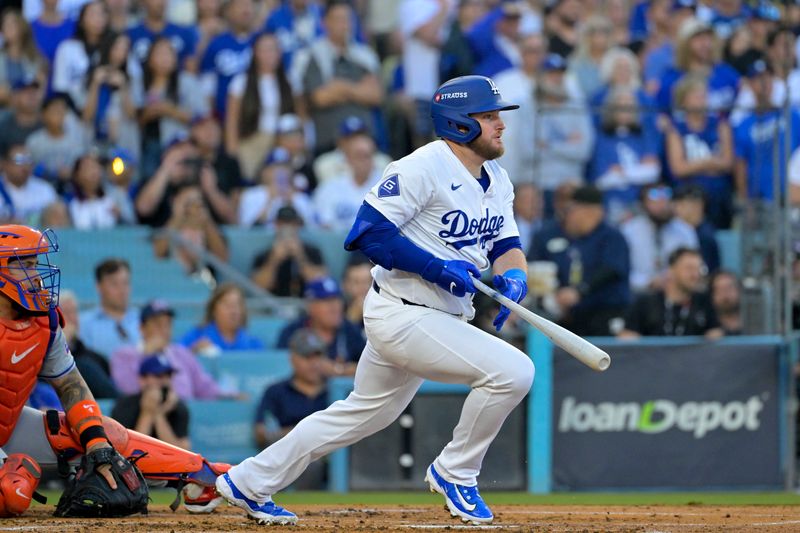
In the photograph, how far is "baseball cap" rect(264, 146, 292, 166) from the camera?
1250 cm

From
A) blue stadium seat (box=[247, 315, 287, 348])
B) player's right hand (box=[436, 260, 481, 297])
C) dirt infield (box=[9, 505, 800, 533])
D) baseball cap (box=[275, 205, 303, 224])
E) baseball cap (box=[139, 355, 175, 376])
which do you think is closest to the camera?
player's right hand (box=[436, 260, 481, 297])

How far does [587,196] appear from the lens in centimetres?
1152

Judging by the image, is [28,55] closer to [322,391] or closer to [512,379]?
[322,391]

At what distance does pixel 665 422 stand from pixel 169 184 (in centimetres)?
484

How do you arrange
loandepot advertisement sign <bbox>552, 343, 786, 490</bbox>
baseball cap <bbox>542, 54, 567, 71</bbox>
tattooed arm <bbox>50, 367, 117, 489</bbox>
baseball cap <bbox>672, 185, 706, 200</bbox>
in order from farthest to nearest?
1. baseball cap <bbox>542, 54, 567, 71</bbox>
2. baseball cap <bbox>672, 185, 706, 200</bbox>
3. loandepot advertisement sign <bbox>552, 343, 786, 490</bbox>
4. tattooed arm <bbox>50, 367, 117, 489</bbox>

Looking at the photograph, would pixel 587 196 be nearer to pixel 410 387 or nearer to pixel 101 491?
pixel 410 387

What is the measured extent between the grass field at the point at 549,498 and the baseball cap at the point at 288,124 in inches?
163

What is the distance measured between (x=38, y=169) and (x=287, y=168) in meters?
2.21

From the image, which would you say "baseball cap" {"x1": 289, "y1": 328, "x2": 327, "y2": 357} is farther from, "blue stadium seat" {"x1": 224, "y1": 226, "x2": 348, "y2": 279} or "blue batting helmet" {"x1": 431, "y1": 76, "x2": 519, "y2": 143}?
"blue batting helmet" {"x1": 431, "y1": 76, "x2": 519, "y2": 143}

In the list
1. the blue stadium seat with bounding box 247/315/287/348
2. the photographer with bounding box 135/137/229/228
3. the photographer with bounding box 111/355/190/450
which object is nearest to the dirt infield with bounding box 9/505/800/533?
the photographer with bounding box 111/355/190/450

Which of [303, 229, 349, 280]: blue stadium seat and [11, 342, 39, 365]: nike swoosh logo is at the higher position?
[303, 229, 349, 280]: blue stadium seat

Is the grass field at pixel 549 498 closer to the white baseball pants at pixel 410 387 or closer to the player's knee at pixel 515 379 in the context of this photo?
the white baseball pants at pixel 410 387

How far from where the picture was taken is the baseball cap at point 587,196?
37.8ft

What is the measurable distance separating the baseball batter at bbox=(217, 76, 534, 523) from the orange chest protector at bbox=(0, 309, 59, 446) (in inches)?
41.2
